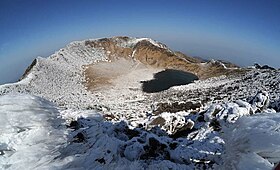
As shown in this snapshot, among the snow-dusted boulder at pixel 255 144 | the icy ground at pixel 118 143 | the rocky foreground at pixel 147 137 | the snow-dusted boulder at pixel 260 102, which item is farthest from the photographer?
the snow-dusted boulder at pixel 260 102

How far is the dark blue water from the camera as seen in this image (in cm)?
2969

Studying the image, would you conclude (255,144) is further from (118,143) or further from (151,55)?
(151,55)

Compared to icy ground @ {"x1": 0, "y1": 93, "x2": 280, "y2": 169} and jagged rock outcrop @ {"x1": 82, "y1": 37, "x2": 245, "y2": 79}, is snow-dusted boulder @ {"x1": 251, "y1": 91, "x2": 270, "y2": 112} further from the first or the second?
jagged rock outcrop @ {"x1": 82, "y1": 37, "x2": 245, "y2": 79}

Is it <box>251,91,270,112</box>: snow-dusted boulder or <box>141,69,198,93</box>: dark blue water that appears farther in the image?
<box>141,69,198,93</box>: dark blue water

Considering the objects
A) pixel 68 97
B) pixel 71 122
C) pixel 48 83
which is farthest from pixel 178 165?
pixel 48 83

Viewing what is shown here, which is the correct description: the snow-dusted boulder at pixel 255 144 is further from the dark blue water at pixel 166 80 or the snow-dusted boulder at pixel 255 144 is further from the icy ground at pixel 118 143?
the dark blue water at pixel 166 80

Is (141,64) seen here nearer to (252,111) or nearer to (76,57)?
(76,57)

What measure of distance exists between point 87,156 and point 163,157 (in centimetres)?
194

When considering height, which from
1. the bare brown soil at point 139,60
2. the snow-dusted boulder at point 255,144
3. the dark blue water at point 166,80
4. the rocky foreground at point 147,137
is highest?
the snow-dusted boulder at point 255,144

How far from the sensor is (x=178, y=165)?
7.71m

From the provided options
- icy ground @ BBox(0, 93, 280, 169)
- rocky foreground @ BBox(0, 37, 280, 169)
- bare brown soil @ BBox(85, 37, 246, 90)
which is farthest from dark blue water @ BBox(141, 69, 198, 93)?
icy ground @ BBox(0, 93, 280, 169)

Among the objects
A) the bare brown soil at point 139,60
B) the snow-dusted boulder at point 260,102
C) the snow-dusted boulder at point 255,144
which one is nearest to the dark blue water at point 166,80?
the bare brown soil at point 139,60

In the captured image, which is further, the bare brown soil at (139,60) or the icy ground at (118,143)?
the bare brown soil at (139,60)

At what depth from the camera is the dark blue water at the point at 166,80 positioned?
2969 cm
